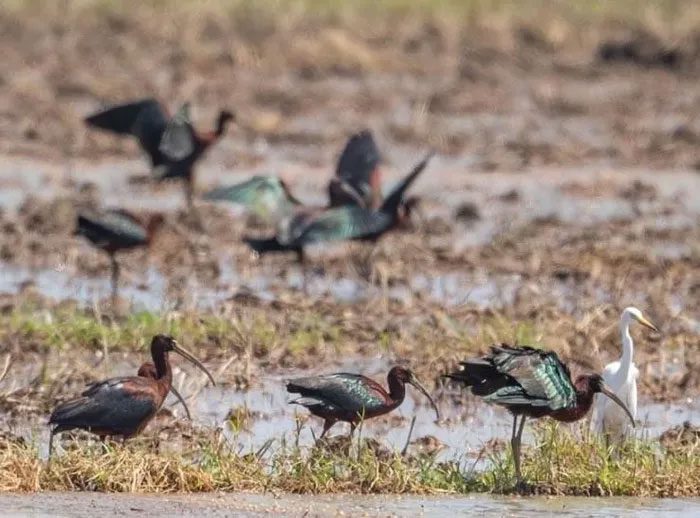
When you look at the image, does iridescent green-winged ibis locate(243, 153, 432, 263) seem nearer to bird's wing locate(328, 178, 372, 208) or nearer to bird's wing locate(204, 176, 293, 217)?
bird's wing locate(204, 176, 293, 217)

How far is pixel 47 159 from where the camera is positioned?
19.4 meters

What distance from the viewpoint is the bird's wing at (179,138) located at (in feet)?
53.8

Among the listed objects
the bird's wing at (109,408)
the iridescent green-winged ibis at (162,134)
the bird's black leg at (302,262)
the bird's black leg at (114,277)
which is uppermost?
the iridescent green-winged ibis at (162,134)

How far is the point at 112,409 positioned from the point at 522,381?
183cm

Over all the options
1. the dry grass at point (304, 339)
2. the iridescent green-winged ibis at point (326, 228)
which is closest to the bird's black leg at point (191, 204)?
the iridescent green-winged ibis at point (326, 228)

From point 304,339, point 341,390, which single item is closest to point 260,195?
point 304,339

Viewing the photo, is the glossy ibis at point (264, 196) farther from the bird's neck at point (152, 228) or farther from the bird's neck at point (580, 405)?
the bird's neck at point (580, 405)

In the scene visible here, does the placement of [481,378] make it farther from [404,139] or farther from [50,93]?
[50,93]

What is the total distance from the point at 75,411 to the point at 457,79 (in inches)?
639

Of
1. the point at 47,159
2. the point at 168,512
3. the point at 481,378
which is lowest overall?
the point at 168,512

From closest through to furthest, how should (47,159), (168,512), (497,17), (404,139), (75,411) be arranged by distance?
(168,512) < (75,411) < (47,159) < (404,139) < (497,17)

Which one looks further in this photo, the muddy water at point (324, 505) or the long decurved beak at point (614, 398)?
the long decurved beak at point (614, 398)

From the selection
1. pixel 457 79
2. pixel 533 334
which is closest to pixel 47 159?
pixel 457 79

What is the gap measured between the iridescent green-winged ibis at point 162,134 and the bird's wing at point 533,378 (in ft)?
24.3
